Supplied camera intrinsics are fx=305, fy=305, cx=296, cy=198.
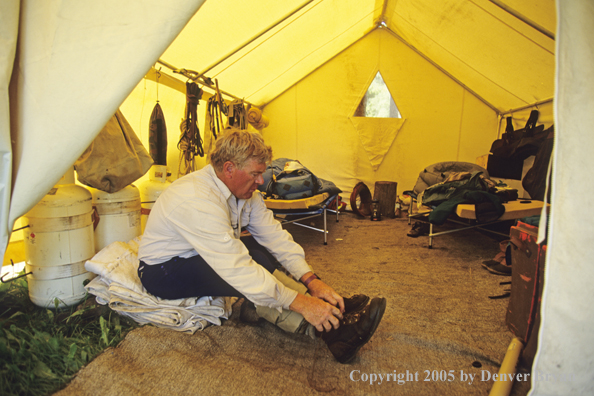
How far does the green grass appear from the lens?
1.11 metres

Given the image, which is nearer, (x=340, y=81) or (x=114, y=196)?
(x=114, y=196)

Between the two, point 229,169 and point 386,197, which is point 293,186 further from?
point 386,197

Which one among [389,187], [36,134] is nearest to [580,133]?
[36,134]

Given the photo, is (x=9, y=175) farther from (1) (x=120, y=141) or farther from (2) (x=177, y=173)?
(2) (x=177, y=173)

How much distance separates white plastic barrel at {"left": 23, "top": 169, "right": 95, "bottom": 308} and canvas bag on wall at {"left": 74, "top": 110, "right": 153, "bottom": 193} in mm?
114

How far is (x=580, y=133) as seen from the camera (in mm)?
734

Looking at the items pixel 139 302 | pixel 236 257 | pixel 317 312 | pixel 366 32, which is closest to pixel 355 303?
pixel 317 312

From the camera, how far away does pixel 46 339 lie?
4.32 ft

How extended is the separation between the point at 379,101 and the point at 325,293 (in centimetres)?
506

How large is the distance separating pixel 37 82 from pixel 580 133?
1407 millimetres

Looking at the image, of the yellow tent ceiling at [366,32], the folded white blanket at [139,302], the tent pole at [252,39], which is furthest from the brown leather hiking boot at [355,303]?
the tent pole at [252,39]

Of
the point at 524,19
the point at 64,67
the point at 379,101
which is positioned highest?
the point at 524,19

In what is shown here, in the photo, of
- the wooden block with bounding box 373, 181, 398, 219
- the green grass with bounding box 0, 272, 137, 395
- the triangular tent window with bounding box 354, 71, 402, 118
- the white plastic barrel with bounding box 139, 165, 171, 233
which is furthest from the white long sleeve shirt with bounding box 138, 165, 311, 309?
the triangular tent window with bounding box 354, 71, 402, 118

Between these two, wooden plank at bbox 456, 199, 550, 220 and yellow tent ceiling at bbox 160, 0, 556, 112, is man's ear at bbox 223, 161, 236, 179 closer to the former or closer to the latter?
yellow tent ceiling at bbox 160, 0, 556, 112
